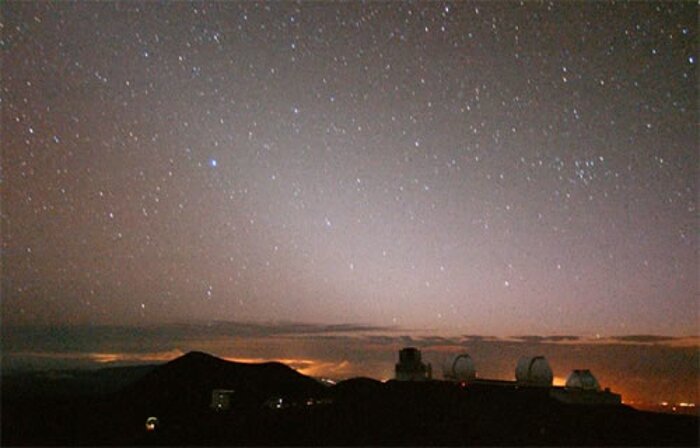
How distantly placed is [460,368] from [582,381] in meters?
12.8

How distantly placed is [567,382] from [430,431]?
1446 cm

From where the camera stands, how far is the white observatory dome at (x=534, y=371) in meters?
40.7

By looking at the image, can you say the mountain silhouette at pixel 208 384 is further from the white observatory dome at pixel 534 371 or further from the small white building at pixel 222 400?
the white observatory dome at pixel 534 371

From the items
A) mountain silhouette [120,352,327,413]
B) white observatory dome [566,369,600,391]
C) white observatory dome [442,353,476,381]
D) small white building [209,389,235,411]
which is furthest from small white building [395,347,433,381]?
small white building [209,389,235,411]

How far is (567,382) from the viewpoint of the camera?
3750 cm

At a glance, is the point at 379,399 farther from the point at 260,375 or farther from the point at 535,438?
the point at 260,375

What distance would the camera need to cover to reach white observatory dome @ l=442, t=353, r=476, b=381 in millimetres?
47875

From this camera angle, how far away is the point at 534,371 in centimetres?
4134

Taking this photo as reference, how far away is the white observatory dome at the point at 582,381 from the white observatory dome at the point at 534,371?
3.24 metres

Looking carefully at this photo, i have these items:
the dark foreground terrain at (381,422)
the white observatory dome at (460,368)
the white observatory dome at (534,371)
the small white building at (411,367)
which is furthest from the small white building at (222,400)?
the white observatory dome at (534,371)

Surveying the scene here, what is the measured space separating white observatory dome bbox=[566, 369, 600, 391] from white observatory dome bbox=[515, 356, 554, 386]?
3236 mm

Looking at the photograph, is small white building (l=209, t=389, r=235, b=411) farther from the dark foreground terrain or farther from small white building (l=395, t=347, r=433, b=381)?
small white building (l=395, t=347, r=433, b=381)

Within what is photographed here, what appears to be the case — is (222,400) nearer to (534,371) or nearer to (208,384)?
(534,371)

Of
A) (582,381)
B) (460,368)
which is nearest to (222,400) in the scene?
(460,368)
